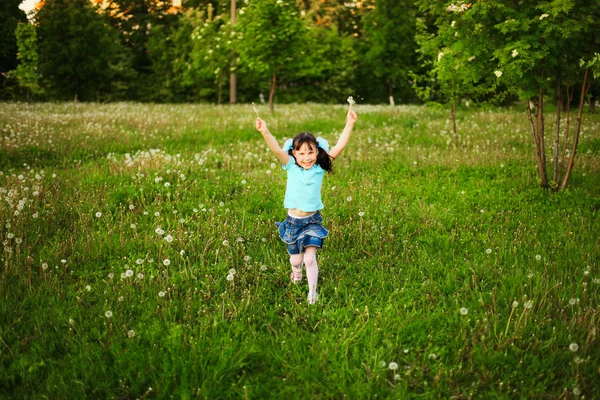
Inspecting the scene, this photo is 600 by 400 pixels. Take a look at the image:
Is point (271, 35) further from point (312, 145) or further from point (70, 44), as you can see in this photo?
point (70, 44)

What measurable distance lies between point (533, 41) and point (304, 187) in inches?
164

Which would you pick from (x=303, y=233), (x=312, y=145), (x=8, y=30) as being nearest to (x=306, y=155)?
(x=312, y=145)

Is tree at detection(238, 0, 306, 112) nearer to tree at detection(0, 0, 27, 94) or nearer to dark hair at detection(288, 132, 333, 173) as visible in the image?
dark hair at detection(288, 132, 333, 173)

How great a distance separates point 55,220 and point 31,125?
8170mm

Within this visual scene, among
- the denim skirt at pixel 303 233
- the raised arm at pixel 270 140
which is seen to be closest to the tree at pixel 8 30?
the raised arm at pixel 270 140

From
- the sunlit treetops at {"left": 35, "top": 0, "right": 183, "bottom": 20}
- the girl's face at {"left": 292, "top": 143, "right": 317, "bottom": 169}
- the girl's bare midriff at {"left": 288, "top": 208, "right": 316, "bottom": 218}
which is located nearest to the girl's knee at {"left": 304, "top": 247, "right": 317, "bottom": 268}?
the girl's bare midriff at {"left": 288, "top": 208, "right": 316, "bottom": 218}

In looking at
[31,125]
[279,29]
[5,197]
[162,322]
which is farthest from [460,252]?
[279,29]

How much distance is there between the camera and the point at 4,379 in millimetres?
3090

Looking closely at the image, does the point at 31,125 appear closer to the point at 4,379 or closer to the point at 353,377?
the point at 4,379

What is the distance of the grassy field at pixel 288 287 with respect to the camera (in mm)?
3121

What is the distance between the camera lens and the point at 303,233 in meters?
4.20

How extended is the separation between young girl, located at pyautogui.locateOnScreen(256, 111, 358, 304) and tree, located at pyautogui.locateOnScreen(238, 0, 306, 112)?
14.2 meters

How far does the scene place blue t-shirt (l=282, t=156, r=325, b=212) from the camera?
13.8 ft

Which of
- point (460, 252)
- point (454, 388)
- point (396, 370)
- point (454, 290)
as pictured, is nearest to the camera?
point (454, 388)
